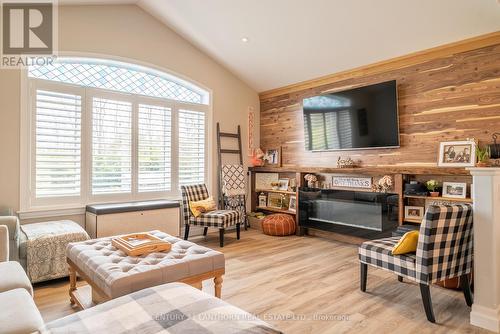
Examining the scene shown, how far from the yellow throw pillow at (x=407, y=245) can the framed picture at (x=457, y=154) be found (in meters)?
1.55

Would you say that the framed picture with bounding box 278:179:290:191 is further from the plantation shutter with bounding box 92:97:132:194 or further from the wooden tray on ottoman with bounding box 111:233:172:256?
the wooden tray on ottoman with bounding box 111:233:172:256

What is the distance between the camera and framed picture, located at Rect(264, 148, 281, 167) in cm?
571


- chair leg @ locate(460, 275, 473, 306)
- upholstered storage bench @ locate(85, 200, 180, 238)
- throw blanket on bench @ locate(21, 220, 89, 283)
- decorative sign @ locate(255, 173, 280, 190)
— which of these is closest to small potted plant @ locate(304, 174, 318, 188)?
decorative sign @ locate(255, 173, 280, 190)

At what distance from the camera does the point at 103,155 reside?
417cm

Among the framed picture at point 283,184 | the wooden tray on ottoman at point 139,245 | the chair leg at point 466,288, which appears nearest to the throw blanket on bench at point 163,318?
the wooden tray on ottoman at point 139,245

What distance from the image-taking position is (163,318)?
1.31m

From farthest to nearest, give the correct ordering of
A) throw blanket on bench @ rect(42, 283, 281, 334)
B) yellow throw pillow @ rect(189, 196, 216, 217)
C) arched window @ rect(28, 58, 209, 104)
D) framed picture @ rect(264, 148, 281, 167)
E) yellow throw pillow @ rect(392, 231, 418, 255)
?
1. framed picture @ rect(264, 148, 281, 167)
2. yellow throw pillow @ rect(189, 196, 216, 217)
3. arched window @ rect(28, 58, 209, 104)
4. yellow throw pillow @ rect(392, 231, 418, 255)
5. throw blanket on bench @ rect(42, 283, 281, 334)

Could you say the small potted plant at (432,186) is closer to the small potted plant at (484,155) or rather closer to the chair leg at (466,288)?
the small potted plant at (484,155)

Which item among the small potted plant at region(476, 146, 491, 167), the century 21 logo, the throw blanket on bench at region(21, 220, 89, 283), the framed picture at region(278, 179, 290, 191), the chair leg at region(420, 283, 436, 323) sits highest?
the century 21 logo

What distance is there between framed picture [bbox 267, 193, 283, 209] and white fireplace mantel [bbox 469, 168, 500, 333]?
3424mm

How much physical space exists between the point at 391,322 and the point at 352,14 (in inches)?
128

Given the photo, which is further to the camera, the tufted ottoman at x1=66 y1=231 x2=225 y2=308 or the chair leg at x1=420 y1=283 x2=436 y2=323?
the chair leg at x1=420 y1=283 x2=436 y2=323

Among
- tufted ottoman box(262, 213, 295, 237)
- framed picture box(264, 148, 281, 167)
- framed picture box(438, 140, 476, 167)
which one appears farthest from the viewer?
framed picture box(264, 148, 281, 167)

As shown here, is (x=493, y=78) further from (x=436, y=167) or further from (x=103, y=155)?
A: (x=103, y=155)
